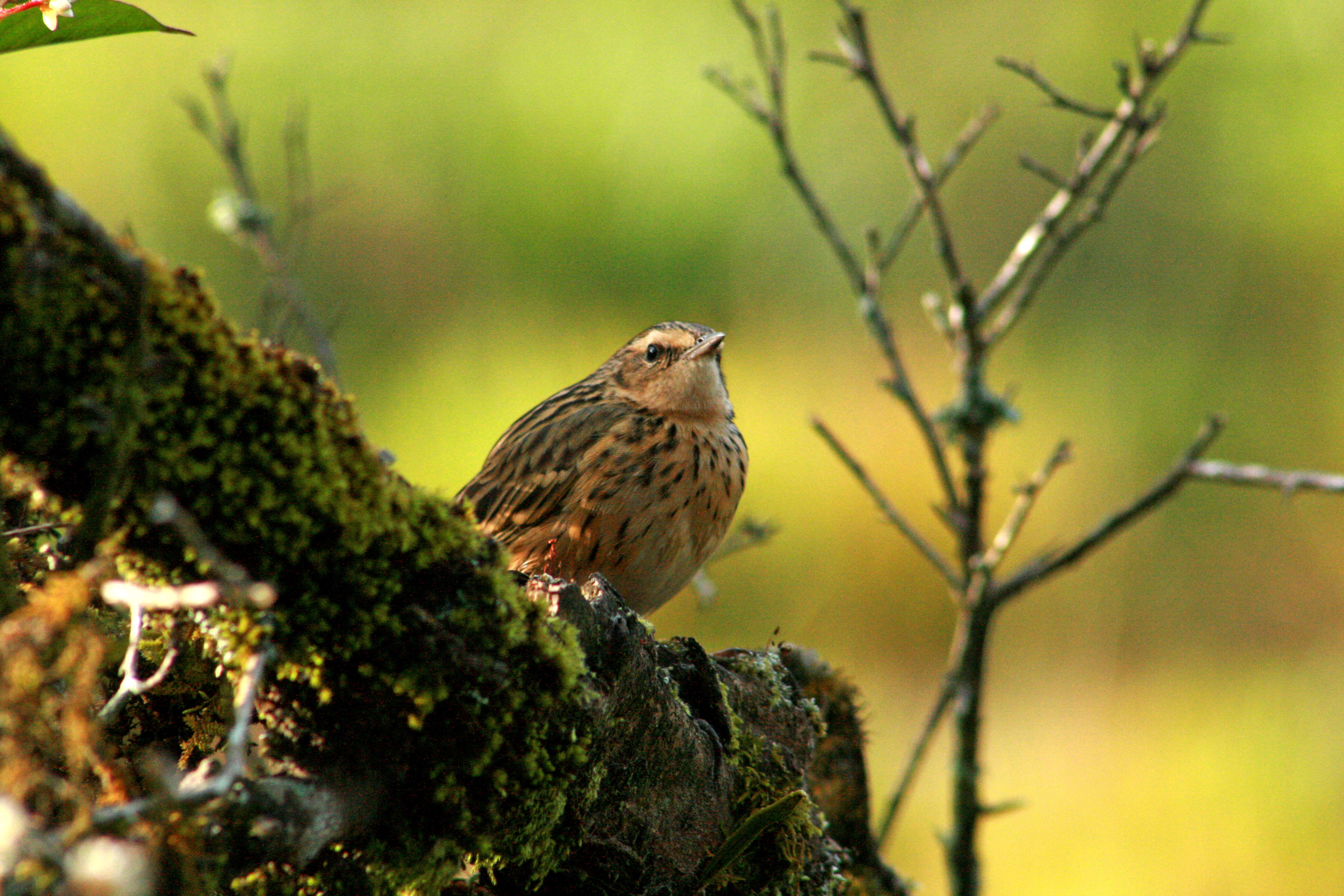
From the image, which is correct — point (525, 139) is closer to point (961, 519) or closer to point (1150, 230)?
point (1150, 230)

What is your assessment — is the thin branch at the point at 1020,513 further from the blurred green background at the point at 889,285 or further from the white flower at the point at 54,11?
the blurred green background at the point at 889,285

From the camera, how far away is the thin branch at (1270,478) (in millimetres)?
2920

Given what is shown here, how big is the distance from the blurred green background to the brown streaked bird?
2438mm

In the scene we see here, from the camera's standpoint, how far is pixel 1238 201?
757cm

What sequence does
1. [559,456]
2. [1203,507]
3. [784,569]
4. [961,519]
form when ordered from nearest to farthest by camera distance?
[961,519] < [559,456] < [784,569] < [1203,507]

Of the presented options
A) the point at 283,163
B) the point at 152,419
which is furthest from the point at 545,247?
the point at 152,419

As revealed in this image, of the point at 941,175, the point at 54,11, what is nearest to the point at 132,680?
the point at 54,11

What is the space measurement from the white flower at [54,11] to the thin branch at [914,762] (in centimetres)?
273

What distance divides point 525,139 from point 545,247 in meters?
0.73

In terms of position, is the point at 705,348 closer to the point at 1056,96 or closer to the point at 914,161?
the point at 914,161

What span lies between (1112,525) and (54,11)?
8.73 feet

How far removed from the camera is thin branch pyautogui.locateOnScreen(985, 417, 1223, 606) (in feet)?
10.3

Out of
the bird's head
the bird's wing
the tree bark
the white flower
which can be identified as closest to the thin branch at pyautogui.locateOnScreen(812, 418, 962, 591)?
the bird's head

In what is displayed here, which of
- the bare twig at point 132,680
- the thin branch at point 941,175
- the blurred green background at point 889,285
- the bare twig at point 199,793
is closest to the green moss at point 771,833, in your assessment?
the bare twig at point 132,680
